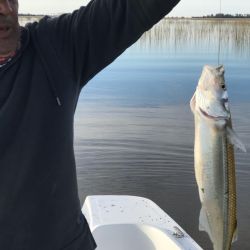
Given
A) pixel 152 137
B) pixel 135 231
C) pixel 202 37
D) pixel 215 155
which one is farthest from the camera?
pixel 202 37

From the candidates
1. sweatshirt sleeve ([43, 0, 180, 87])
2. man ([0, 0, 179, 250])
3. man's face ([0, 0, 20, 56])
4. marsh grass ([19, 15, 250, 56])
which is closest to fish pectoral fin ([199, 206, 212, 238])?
man ([0, 0, 179, 250])

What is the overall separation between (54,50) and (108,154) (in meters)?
7.53

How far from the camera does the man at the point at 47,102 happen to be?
213 cm

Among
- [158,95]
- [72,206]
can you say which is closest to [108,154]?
[158,95]

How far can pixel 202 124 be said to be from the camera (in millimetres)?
2100

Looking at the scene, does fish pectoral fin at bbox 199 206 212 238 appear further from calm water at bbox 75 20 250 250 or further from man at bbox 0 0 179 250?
calm water at bbox 75 20 250 250

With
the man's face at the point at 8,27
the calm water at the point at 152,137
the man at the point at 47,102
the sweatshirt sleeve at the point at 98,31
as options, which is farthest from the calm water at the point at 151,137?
the man's face at the point at 8,27

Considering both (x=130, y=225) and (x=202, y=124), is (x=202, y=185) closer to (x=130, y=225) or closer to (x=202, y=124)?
(x=202, y=124)

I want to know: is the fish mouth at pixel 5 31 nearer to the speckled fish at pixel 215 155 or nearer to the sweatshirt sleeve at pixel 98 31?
the sweatshirt sleeve at pixel 98 31

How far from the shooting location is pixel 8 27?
7.00 ft

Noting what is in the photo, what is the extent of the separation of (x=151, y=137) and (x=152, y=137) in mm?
20

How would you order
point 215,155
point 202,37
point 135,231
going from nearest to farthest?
point 215,155
point 135,231
point 202,37

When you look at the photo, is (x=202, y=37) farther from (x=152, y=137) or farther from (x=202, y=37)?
(x=152, y=137)

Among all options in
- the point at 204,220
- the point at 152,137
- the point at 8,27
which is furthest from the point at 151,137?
the point at 8,27
